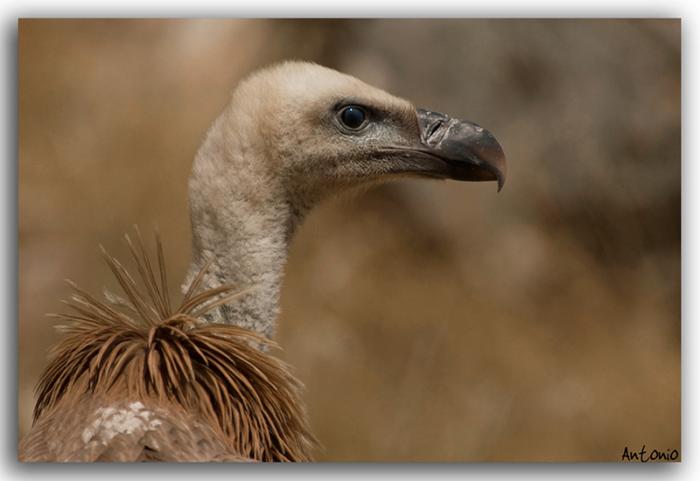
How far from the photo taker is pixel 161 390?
2.34 m

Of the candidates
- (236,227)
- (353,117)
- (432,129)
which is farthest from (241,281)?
(432,129)

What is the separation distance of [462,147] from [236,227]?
0.49m

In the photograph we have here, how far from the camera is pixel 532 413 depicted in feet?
11.0

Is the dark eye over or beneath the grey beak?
over

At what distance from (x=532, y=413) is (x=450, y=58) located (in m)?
1.00

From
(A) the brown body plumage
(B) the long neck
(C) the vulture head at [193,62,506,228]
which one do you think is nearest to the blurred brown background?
(C) the vulture head at [193,62,506,228]

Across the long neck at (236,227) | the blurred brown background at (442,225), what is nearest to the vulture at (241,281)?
the long neck at (236,227)

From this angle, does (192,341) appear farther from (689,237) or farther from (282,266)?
(689,237)

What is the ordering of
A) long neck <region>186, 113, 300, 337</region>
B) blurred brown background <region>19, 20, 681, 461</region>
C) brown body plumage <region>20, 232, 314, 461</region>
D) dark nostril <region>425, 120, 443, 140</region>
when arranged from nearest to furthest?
brown body plumage <region>20, 232, 314, 461</region>
long neck <region>186, 113, 300, 337</region>
dark nostril <region>425, 120, 443, 140</region>
blurred brown background <region>19, 20, 681, 461</region>

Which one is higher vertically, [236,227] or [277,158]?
[277,158]

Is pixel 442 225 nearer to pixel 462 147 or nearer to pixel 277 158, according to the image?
pixel 462 147

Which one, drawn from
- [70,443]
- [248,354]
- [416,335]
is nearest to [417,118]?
[248,354]

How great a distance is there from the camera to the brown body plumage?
7.48ft

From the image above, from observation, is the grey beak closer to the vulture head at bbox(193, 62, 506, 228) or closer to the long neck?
the vulture head at bbox(193, 62, 506, 228)
